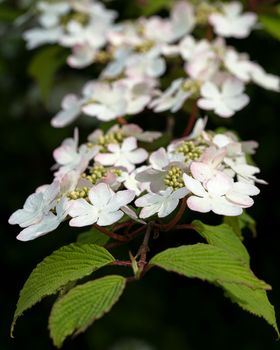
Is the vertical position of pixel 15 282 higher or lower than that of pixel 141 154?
lower

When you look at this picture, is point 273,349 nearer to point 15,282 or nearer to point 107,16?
point 15,282

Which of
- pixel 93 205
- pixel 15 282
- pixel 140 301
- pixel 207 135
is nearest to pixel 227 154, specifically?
pixel 207 135

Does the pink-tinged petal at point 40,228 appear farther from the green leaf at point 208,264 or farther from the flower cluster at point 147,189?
the green leaf at point 208,264

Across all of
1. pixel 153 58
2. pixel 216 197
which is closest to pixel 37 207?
pixel 216 197

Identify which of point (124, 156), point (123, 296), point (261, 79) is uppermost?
point (124, 156)

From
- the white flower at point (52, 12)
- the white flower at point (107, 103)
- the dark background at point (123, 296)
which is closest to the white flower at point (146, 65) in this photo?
the white flower at point (107, 103)

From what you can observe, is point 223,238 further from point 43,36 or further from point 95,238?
point 43,36
